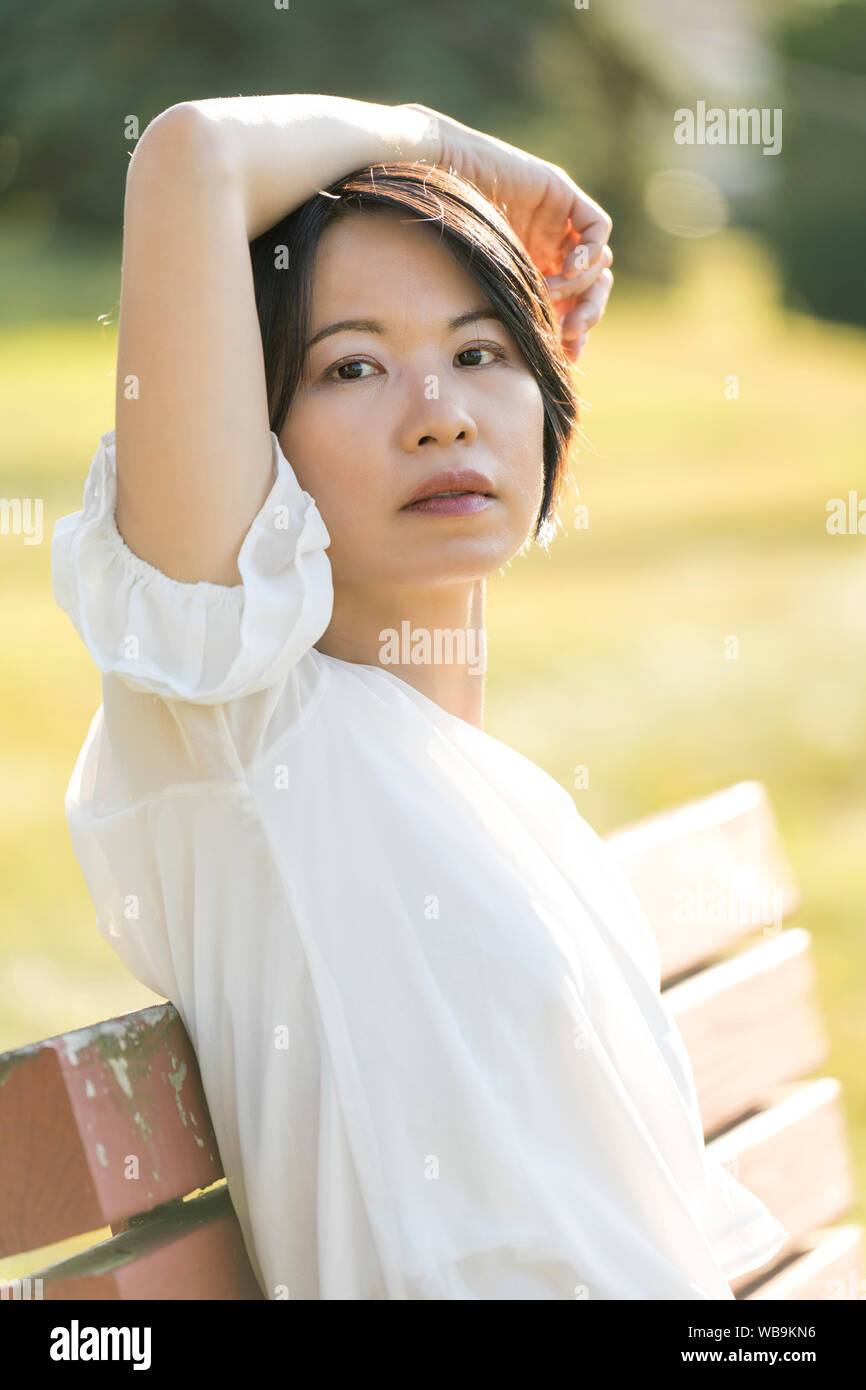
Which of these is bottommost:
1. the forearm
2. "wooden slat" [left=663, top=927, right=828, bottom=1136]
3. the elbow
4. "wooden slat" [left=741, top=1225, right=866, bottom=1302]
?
"wooden slat" [left=741, top=1225, right=866, bottom=1302]

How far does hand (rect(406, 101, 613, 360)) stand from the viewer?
143cm

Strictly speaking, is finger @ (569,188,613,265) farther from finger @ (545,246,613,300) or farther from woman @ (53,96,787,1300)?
woman @ (53,96,787,1300)

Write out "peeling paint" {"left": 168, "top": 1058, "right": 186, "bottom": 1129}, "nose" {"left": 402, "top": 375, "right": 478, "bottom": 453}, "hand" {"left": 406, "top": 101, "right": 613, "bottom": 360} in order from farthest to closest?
"hand" {"left": 406, "top": 101, "right": 613, "bottom": 360} → "nose" {"left": 402, "top": 375, "right": 478, "bottom": 453} → "peeling paint" {"left": 168, "top": 1058, "right": 186, "bottom": 1129}

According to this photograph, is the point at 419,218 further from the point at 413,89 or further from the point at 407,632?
the point at 413,89

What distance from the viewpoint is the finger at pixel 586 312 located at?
1.54 metres

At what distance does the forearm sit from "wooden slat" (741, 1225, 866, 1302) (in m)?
1.21

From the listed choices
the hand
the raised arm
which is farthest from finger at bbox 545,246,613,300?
the raised arm

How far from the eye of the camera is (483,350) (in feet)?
4.12

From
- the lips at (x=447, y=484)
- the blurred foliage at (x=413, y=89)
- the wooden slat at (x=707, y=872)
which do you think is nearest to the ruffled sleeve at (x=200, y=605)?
the lips at (x=447, y=484)

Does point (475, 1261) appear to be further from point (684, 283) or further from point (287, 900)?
point (684, 283)

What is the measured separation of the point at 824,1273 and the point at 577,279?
3.79 ft

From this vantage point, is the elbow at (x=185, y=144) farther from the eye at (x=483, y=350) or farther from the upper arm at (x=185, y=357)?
the eye at (x=483, y=350)

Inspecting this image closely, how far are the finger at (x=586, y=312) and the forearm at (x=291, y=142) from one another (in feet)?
0.98
